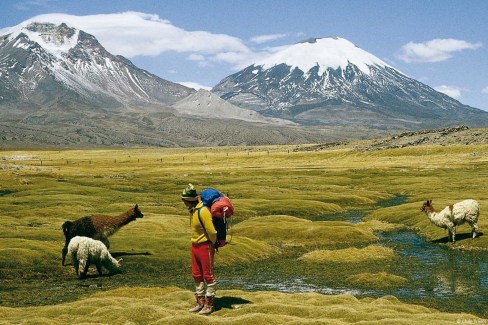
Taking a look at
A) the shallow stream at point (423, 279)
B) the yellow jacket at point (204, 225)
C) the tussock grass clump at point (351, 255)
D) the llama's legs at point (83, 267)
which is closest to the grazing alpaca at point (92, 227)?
the llama's legs at point (83, 267)

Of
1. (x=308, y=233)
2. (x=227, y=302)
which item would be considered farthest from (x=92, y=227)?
(x=308, y=233)

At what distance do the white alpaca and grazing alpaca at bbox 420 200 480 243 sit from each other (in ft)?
96.4

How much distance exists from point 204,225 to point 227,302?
18.2 ft

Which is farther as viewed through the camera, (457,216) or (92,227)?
(457,216)

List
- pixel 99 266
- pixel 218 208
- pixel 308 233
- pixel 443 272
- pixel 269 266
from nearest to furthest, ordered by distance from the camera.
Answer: pixel 218 208
pixel 99 266
pixel 443 272
pixel 269 266
pixel 308 233

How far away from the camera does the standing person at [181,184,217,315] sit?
21.7 meters

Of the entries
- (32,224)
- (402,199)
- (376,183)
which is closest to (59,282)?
(32,224)

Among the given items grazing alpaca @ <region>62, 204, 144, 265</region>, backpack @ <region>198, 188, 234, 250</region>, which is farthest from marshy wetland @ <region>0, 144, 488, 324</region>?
backpack @ <region>198, 188, 234, 250</region>

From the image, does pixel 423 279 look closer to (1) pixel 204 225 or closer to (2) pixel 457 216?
(2) pixel 457 216

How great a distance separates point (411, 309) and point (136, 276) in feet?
64.8

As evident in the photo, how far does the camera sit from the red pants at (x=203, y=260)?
22.3 metres

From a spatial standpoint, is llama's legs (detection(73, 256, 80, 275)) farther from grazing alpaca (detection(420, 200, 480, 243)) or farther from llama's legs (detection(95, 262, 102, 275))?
grazing alpaca (detection(420, 200, 480, 243))

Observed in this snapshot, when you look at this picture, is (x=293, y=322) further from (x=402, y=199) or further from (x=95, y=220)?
(x=402, y=199)

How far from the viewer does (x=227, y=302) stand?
25656 millimetres
